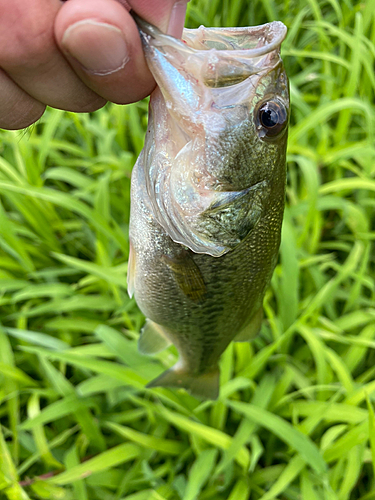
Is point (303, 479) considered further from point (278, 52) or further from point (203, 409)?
point (278, 52)

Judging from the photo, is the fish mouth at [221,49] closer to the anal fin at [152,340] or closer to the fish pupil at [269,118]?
the fish pupil at [269,118]

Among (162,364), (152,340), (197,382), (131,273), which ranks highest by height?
(131,273)

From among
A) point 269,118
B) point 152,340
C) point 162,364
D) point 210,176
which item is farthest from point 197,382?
point 269,118

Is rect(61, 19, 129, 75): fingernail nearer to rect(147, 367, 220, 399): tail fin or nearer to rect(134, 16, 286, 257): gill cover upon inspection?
rect(134, 16, 286, 257): gill cover

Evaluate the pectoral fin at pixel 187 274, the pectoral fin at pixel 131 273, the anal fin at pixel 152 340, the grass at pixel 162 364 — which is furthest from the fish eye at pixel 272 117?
the grass at pixel 162 364

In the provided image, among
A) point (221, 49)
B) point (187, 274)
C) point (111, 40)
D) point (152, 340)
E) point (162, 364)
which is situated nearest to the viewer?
point (111, 40)

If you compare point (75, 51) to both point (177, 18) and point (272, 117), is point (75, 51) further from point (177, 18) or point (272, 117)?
point (272, 117)
